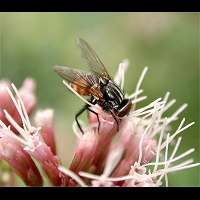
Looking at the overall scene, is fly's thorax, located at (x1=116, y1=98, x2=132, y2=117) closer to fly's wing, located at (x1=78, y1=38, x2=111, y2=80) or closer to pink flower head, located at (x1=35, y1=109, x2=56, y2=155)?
pink flower head, located at (x1=35, y1=109, x2=56, y2=155)

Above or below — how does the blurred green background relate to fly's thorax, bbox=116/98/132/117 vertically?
above

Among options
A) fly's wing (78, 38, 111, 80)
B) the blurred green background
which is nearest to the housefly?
fly's wing (78, 38, 111, 80)

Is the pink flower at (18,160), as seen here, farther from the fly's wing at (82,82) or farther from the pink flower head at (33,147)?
the fly's wing at (82,82)

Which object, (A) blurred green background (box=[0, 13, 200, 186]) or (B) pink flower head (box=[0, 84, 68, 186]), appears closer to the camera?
(B) pink flower head (box=[0, 84, 68, 186])

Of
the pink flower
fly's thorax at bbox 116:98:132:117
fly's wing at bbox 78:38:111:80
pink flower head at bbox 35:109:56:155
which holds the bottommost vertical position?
the pink flower

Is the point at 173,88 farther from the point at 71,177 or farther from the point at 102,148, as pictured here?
the point at 71,177

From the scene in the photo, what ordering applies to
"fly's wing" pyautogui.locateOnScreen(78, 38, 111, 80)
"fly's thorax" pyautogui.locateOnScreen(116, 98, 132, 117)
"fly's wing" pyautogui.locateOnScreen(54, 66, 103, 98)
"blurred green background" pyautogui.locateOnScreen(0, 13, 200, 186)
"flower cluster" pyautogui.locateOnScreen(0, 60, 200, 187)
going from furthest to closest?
"blurred green background" pyautogui.locateOnScreen(0, 13, 200, 186) < "fly's wing" pyautogui.locateOnScreen(78, 38, 111, 80) < "fly's wing" pyautogui.locateOnScreen(54, 66, 103, 98) < "fly's thorax" pyautogui.locateOnScreen(116, 98, 132, 117) < "flower cluster" pyautogui.locateOnScreen(0, 60, 200, 187)

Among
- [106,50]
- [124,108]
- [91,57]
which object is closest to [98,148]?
[124,108]
